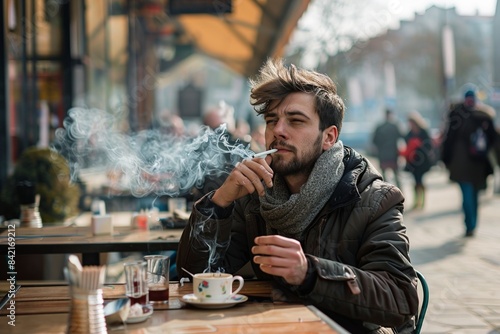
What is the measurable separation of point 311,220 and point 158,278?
2.08 feet

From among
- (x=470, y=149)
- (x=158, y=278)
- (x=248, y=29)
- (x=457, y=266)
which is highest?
(x=248, y=29)

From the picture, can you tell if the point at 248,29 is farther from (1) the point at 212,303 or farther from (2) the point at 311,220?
(1) the point at 212,303

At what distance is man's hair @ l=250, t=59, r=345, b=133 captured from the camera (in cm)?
321

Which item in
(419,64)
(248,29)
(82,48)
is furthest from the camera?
(419,64)

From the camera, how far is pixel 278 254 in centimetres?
258

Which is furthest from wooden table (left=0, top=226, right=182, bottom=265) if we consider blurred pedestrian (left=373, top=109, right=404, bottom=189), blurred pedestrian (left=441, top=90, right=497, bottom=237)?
blurred pedestrian (left=373, top=109, right=404, bottom=189)

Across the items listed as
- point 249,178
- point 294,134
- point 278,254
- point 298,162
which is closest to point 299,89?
point 294,134

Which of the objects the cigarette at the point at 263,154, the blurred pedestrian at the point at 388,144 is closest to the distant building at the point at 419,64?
the blurred pedestrian at the point at 388,144

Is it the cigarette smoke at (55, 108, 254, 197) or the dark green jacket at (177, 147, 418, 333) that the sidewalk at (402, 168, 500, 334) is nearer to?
the cigarette smoke at (55, 108, 254, 197)

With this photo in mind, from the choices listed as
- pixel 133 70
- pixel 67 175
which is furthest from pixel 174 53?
pixel 67 175

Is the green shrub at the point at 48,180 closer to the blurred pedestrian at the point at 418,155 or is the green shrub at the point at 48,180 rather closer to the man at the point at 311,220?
the man at the point at 311,220

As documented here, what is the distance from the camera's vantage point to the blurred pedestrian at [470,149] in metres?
10.5

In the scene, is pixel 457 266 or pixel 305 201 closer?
pixel 305 201

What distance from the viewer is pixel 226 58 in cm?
2188
